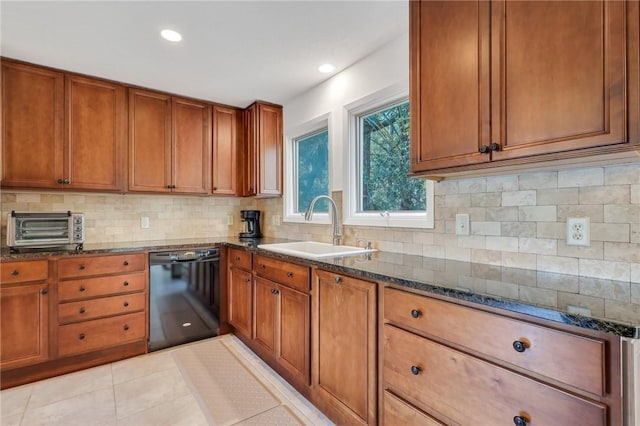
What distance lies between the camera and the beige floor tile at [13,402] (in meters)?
1.79

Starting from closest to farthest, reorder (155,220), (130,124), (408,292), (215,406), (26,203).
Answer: (408,292) < (215,406) < (26,203) < (130,124) < (155,220)

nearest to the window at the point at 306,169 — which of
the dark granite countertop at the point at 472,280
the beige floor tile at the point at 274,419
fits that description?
the dark granite countertop at the point at 472,280

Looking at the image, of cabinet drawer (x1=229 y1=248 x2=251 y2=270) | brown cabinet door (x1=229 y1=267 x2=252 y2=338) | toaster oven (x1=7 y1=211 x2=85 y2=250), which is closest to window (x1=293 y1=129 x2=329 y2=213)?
cabinet drawer (x1=229 y1=248 x2=251 y2=270)

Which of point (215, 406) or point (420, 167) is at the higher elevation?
point (420, 167)

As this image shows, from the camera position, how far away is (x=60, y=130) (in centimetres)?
245

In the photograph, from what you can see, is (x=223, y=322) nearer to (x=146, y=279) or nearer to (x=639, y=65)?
(x=146, y=279)

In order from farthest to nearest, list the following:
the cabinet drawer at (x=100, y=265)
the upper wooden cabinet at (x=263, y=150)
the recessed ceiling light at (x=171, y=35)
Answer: the upper wooden cabinet at (x=263, y=150) → the cabinet drawer at (x=100, y=265) → the recessed ceiling light at (x=171, y=35)

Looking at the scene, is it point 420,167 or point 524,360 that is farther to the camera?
point 420,167

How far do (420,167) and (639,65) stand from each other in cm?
79

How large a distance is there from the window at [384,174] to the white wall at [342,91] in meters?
0.11

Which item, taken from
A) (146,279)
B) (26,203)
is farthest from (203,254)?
(26,203)

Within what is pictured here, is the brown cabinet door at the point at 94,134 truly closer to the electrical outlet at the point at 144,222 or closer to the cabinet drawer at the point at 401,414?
the electrical outlet at the point at 144,222

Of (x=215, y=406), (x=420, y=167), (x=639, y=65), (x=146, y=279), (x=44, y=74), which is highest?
(x=44, y=74)

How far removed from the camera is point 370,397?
143cm
